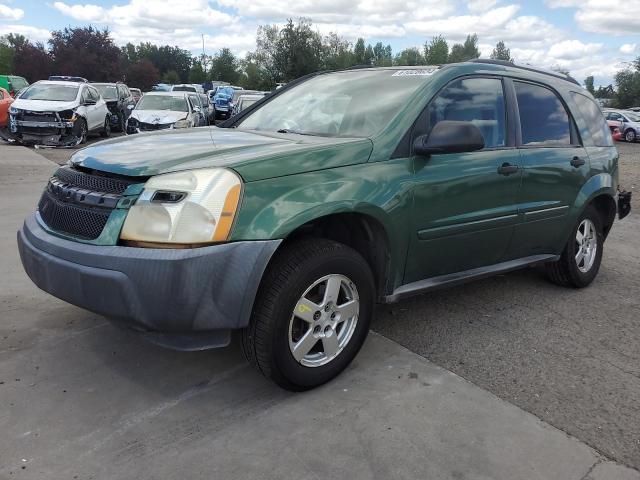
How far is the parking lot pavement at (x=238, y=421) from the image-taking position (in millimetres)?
2432

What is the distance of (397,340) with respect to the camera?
374 cm

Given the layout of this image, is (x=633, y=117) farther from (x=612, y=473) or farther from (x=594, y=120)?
(x=612, y=473)

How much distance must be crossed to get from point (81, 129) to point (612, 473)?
15113 millimetres

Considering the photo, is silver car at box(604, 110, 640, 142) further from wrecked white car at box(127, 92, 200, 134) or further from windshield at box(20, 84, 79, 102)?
windshield at box(20, 84, 79, 102)

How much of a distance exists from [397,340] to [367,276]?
0.82 metres

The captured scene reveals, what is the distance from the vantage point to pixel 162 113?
14930 mm

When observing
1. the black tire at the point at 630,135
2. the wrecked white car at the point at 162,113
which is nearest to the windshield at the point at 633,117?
the black tire at the point at 630,135

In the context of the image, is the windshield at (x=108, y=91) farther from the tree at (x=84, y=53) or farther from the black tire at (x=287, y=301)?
the tree at (x=84, y=53)

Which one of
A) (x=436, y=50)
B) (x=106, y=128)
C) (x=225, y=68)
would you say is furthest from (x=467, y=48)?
(x=106, y=128)

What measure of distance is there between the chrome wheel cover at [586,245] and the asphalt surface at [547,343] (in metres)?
0.23

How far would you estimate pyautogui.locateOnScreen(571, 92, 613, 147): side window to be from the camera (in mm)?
4801

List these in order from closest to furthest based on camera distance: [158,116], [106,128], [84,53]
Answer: [158,116] → [106,128] → [84,53]

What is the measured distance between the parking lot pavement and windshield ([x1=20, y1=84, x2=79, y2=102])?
42.6 feet

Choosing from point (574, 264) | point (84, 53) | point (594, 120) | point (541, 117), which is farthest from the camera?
point (84, 53)
